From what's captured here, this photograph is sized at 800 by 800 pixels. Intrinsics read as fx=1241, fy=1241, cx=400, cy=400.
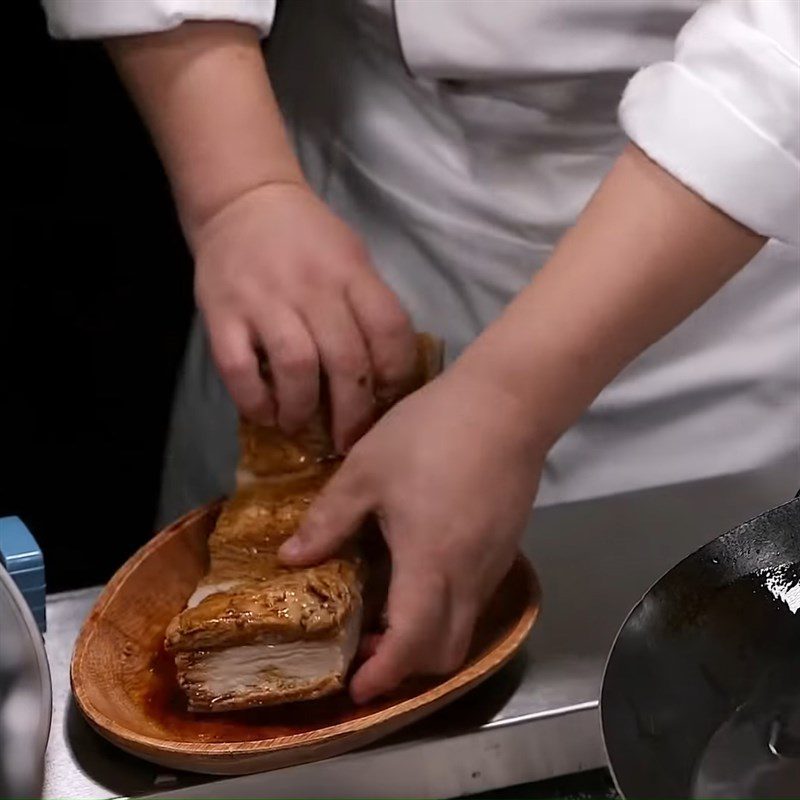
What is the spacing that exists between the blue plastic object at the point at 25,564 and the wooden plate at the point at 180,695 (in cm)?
5

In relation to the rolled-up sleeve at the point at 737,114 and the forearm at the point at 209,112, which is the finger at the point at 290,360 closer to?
the forearm at the point at 209,112

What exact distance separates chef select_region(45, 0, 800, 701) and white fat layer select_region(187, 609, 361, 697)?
0.07 feet

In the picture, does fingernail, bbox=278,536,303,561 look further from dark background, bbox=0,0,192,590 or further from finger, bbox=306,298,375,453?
dark background, bbox=0,0,192,590

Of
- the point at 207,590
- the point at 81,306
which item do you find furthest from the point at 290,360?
the point at 81,306

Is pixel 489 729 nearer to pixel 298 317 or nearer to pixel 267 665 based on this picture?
pixel 267 665

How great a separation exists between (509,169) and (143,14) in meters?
0.28

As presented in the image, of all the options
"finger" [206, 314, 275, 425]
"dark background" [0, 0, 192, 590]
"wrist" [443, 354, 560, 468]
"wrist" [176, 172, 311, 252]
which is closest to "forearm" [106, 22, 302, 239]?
"wrist" [176, 172, 311, 252]

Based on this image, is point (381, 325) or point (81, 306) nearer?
point (381, 325)

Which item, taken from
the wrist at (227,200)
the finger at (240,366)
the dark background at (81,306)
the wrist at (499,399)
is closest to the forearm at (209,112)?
the wrist at (227,200)

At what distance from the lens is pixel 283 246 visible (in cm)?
75

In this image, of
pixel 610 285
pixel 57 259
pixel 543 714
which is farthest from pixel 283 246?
pixel 57 259

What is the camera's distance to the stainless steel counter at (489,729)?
0.61m

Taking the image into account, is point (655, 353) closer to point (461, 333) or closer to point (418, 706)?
point (461, 333)

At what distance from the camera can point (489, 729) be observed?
0.64 m
